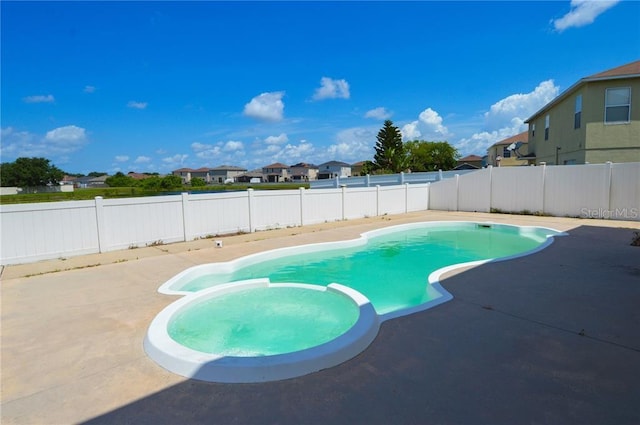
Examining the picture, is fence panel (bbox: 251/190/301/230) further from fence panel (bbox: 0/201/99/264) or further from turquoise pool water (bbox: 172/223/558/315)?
fence panel (bbox: 0/201/99/264)

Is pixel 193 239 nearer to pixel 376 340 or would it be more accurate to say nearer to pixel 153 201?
pixel 153 201

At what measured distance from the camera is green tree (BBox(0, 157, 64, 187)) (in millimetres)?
71500

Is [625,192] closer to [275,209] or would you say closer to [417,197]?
[417,197]

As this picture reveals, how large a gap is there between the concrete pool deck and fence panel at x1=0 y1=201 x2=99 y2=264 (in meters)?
2.21

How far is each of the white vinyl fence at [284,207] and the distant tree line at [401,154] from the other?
48.6 ft

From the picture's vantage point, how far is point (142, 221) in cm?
964

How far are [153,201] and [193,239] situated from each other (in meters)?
1.66

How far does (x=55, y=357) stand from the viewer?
361cm

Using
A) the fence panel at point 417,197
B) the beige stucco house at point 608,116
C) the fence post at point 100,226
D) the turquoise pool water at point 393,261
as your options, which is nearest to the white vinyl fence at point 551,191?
the fence panel at point 417,197

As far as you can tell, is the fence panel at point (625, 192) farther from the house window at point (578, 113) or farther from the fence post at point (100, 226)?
the fence post at point (100, 226)

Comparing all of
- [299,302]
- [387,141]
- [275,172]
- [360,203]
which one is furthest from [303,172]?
[299,302]

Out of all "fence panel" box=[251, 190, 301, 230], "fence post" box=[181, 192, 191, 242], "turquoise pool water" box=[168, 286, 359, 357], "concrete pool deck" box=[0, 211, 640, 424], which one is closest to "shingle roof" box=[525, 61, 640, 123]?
"concrete pool deck" box=[0, 211, 640, 424]

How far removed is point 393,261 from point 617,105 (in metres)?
14.2

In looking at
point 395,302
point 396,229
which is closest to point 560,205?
point 396,229
